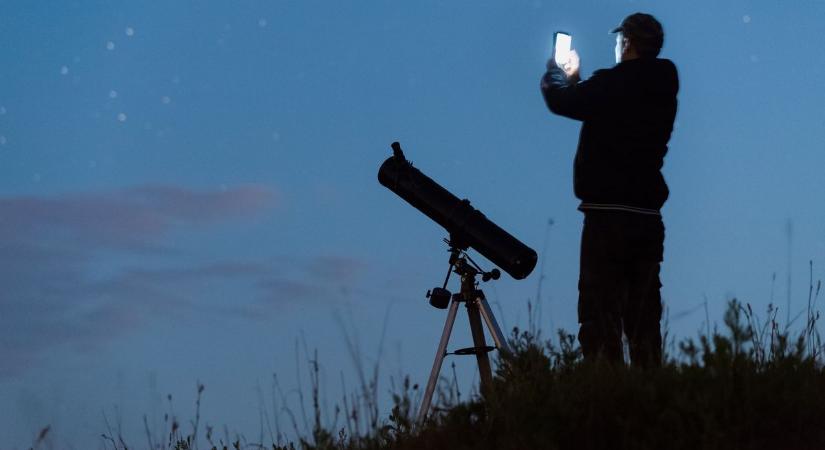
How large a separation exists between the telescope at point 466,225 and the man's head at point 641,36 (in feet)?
5.44

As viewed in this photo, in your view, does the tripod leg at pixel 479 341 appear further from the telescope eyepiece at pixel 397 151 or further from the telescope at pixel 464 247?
the telescope eyepiece at pixel 397 151

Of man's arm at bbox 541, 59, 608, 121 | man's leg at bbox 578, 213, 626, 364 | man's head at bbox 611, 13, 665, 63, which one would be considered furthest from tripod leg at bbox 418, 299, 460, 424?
man's head at bbox 611, 13, 665, 63

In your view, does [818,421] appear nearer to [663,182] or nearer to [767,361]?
[767,361]

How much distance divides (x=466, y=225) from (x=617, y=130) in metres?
1.50

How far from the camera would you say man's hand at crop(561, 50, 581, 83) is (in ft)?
24.4

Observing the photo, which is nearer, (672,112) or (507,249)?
(672,112)

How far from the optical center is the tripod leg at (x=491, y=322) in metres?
7.57

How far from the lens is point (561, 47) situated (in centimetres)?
749

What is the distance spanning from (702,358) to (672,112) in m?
2.37

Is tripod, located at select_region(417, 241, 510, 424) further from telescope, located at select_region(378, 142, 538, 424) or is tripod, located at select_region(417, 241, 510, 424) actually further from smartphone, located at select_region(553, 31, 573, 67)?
smartphone, located at select_region(553, 31, 573, 67)

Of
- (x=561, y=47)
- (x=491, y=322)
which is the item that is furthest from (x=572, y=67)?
(x=491, y=322)

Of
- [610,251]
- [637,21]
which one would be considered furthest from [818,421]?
[637,21]

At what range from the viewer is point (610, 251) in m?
6.92

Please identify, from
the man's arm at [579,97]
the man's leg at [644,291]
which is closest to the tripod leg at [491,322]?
the man's leg at [644,291]
